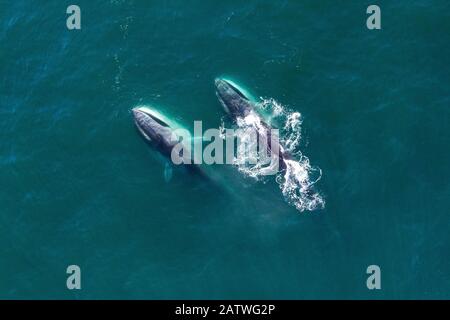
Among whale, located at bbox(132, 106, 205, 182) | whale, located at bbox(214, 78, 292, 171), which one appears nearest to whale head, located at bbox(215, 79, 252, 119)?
whale, located at bbox(214, 78, 292, 171)

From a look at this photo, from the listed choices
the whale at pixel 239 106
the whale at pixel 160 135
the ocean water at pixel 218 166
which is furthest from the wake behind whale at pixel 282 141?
the whale at pixel 160 135

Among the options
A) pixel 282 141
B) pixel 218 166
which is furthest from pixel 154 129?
pixel 282 141

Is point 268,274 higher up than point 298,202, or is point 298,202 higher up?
point 298,202

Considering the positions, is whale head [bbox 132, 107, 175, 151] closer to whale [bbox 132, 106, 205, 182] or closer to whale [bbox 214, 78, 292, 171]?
whale [bbox 132, 106, 205, 182]

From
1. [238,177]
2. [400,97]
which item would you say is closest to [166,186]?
[238,177]
